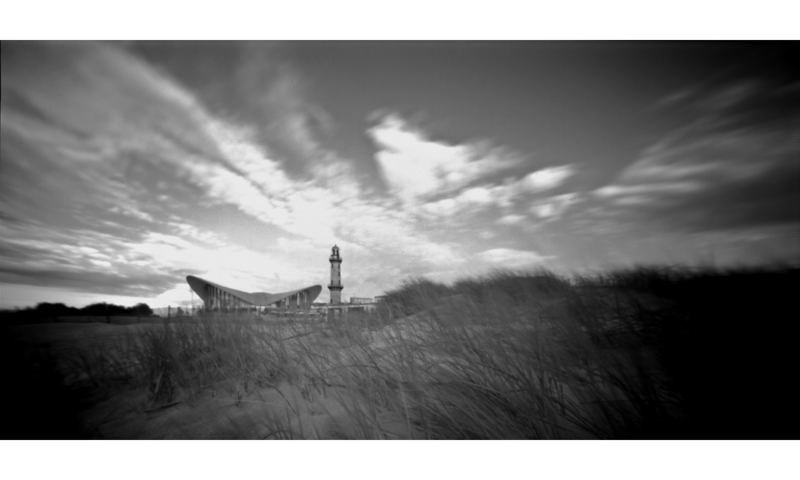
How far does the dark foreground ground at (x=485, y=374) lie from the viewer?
124cm

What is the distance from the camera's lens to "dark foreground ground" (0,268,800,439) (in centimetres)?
124

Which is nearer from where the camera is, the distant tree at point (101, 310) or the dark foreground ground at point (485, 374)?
the dark foreground ground at point (485, 374)

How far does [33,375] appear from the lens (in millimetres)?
2244

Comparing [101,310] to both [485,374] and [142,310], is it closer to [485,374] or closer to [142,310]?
[142,310]

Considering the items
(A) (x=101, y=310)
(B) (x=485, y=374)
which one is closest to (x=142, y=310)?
(A) (x=101, y=310)

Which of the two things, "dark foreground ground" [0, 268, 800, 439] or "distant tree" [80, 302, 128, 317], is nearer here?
"dark foreground ground" [0, 268, 800, 439]

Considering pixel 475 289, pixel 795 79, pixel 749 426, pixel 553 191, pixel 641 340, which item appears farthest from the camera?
pixel 475 289

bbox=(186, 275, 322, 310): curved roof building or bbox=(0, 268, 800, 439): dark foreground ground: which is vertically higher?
bbox=(186, 275, 322, 310): curved roof building

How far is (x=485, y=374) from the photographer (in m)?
1.49

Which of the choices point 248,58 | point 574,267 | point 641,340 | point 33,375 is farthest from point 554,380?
point 33,375

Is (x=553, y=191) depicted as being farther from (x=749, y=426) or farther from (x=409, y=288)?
(x=409, y=288)

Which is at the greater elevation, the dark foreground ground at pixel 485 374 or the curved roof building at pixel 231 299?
the curved roof building at pixel 231 299

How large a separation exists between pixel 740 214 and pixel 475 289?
7.69 ft

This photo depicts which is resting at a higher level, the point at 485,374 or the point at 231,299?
the point at 231,299
